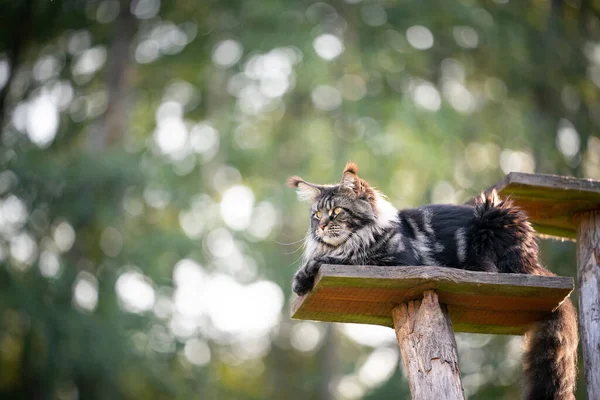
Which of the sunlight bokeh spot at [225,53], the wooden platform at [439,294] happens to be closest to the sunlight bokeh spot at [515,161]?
the sunlight bokeh spot at [225,53]

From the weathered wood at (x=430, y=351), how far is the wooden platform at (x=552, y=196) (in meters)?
0.96

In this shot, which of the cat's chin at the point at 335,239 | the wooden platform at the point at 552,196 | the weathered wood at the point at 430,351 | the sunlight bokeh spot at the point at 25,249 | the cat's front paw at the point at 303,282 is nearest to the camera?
the weathered wood at the point at 430,351

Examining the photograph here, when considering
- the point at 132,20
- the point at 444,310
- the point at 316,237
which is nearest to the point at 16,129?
the point at 132,20

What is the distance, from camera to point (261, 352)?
56.9 feet

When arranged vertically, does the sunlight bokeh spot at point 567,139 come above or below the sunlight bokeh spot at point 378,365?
above

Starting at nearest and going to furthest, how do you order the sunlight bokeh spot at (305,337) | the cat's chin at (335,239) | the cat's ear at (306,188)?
1. the cat's chin at (335,239)
2. the cat's ear at (306,188)
3. the sunlight bokeh spot at (305,337)

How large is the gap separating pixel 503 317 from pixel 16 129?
9379 mm

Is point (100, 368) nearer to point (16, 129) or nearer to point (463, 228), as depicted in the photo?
point (16, 129)

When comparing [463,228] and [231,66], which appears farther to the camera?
[231,66]

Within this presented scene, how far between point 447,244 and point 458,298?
521mm

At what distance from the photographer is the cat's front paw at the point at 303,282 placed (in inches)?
154

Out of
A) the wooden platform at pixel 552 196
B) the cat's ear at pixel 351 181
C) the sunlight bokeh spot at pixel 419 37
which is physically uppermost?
the sunlight bokeh spot at pixel 419 37

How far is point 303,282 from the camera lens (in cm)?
392

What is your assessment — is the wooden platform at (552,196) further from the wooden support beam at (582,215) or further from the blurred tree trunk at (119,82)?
the blurred tree trunk at (119,82)
